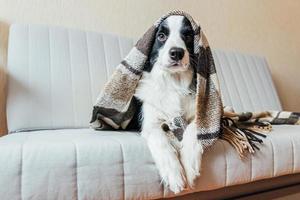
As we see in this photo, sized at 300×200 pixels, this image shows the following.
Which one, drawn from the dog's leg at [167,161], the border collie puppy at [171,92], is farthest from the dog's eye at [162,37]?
the dog's leg at [167,161]

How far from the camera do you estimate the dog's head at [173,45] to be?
85cm

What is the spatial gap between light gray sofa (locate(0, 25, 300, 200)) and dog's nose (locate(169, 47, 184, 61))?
247mm

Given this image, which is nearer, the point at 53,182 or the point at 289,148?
the point at 53,182

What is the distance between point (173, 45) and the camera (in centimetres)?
85

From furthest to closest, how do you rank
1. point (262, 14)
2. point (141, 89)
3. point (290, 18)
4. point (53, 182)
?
point (290, 18), point (262, 14), point (141, 89), point (53, 182)

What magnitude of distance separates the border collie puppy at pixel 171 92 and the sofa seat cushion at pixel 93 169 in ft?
0.17

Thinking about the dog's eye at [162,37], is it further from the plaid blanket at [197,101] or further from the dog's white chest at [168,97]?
the dog's white chest at [168,97]

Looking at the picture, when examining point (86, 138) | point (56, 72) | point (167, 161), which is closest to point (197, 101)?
point (167, 161)

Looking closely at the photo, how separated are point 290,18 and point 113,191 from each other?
6.66ft

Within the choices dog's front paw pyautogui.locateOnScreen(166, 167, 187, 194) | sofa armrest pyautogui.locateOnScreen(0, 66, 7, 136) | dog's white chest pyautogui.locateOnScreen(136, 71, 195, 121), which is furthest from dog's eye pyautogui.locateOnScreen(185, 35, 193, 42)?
sofa armrest pyautogui.locateOnScreen(0, 66, 7, 136)

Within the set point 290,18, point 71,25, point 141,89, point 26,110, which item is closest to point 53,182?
point 141,89

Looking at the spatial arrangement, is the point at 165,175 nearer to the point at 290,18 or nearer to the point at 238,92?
the point at 238,92

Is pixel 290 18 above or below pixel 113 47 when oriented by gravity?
above

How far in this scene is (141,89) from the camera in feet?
3.06
